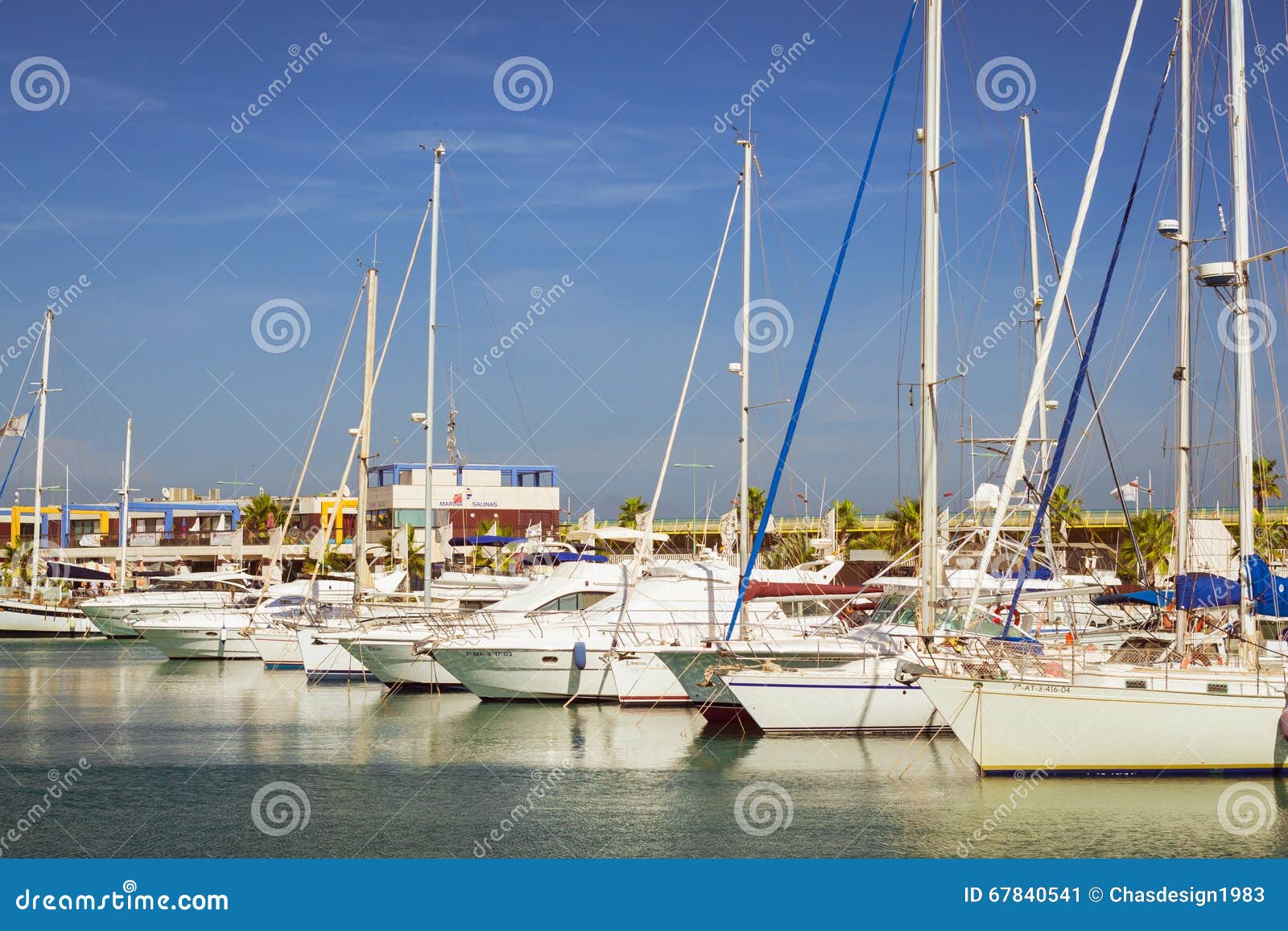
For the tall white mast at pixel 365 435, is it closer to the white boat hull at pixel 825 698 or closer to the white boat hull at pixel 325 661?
the white boat hull at pixel 325 661

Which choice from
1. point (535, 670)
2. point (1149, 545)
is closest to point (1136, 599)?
point (535, 670)

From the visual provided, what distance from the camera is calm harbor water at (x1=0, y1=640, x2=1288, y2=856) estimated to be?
1898 cm

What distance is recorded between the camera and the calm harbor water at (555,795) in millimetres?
18984

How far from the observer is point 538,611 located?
36375mm

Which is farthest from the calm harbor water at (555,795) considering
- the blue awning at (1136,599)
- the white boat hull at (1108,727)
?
the blue awning at (1136,599)

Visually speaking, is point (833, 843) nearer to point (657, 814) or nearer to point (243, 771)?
point (657, 814)

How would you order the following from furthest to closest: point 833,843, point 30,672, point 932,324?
point 30,672 < point 932,324 < point 833,843

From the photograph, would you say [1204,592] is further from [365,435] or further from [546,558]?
[546,558]

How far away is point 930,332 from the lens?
86.6 ft

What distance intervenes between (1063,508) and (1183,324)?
2076 cm

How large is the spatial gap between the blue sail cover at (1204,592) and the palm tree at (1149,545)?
40.9 metres

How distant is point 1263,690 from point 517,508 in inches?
3091

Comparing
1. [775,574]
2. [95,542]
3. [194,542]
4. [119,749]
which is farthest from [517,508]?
[119,749]

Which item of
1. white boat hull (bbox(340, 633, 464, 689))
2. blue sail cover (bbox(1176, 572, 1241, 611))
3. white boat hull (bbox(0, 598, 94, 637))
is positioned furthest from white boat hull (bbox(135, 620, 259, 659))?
blue sail cover (bbox(1176, 572, 1241, 611))
